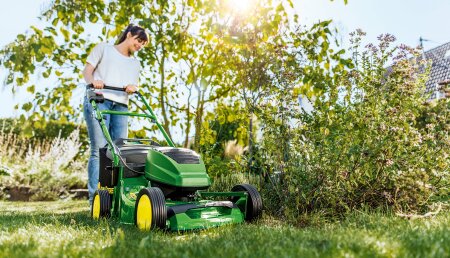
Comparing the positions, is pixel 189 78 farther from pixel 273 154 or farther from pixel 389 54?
pixel 389 54

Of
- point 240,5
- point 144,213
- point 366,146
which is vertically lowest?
point 144,213

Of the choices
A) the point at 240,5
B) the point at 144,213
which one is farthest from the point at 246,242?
the point at 240,5

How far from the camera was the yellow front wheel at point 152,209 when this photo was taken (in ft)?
11.3

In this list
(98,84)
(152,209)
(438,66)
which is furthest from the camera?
(438,66)

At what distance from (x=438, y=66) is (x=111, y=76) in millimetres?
16123

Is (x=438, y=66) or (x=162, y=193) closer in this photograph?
(x=162, y=193)

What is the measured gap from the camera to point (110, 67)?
4.98 meters

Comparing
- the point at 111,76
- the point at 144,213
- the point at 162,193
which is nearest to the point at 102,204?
the point at 144,213

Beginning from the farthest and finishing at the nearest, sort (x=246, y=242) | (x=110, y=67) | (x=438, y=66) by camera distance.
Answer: (x=438, y=66) < (x=110, y=67) < (x=246, y=242)

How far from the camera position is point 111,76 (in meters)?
4.99

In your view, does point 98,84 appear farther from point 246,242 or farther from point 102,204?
point 246,242

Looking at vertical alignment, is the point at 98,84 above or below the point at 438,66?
below

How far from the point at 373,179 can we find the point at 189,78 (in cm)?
315

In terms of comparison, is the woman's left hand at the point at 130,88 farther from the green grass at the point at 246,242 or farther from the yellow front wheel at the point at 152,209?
the green grass at the point at 246,242
